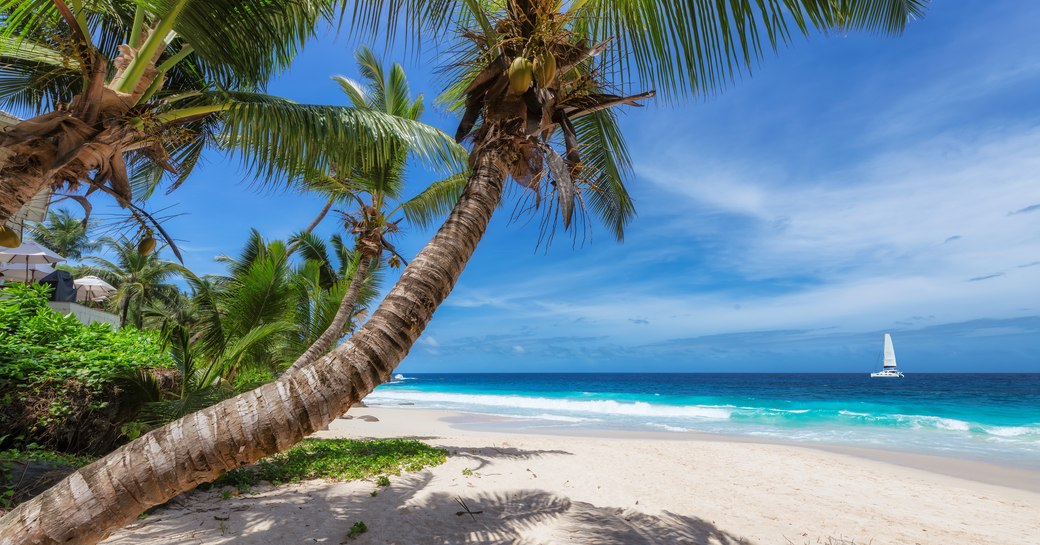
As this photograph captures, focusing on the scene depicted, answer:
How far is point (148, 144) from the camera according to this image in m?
4.35

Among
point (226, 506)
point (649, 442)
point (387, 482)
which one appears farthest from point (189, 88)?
point (649, 442)

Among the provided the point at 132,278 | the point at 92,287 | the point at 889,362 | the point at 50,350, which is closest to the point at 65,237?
the point at 132,278

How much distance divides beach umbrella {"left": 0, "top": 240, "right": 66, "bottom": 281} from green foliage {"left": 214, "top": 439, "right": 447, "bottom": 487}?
750 centimetres

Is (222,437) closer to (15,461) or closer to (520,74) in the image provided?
(520,74)

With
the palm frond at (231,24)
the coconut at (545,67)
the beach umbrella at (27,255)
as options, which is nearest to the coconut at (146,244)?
the palm frond at (231,24)

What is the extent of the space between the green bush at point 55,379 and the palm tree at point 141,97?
1.77 meters

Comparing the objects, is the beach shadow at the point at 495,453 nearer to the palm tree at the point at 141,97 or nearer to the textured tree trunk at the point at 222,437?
the palm tree at the point at 141,97

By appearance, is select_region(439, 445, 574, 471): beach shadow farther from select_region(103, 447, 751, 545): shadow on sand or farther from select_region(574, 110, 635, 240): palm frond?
select_region(574, 110, 635, 240): palm frond

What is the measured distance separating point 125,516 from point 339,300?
8.89m

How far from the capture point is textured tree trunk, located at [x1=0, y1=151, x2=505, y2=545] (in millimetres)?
1794

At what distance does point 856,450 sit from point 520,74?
520 inches

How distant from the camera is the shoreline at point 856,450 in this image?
8914mm

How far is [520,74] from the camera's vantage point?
2979mm

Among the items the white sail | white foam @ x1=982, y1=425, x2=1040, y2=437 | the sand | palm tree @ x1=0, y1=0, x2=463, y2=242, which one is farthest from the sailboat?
palm tree @ x1=0, y1=0, x2=463, y2=242
